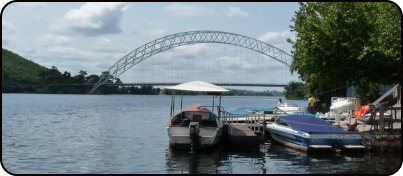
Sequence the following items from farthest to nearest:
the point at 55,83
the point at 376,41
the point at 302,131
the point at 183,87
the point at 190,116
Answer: the point at 55,83 → the point at 190,116 → the point at 183,87 → the point at 302,131 → the point at 376,41

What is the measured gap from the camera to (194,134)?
18.6m

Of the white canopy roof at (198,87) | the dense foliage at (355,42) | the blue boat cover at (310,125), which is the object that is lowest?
the blue boat cover at (310,125)

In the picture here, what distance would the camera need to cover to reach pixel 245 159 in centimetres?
1786

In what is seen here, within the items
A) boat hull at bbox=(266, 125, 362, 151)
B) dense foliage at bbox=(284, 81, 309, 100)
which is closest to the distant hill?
dense foliage at bbox=(284, 81, 309, 100)

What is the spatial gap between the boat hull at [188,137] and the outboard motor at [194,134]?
0.22 meters

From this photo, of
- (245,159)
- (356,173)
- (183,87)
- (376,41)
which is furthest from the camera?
(183,87)

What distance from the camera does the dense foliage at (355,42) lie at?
1622 cm

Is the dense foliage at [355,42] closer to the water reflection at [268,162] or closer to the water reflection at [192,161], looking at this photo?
the water reflection at [268,162]

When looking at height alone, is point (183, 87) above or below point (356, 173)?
above

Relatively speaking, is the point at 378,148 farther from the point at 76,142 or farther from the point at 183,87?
the point at 76,142

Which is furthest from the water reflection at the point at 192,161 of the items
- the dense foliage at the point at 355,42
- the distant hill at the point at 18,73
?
the distant hill at the point at 18,73

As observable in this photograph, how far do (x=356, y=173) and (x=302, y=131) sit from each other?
4.75 meters

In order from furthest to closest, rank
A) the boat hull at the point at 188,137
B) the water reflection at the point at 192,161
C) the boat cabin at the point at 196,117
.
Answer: the boat cabin at the point at 196,117 → the boat hull at the point at 188,137 → the water reflection at the point at 192,161

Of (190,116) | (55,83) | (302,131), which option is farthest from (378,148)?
(55,83)
